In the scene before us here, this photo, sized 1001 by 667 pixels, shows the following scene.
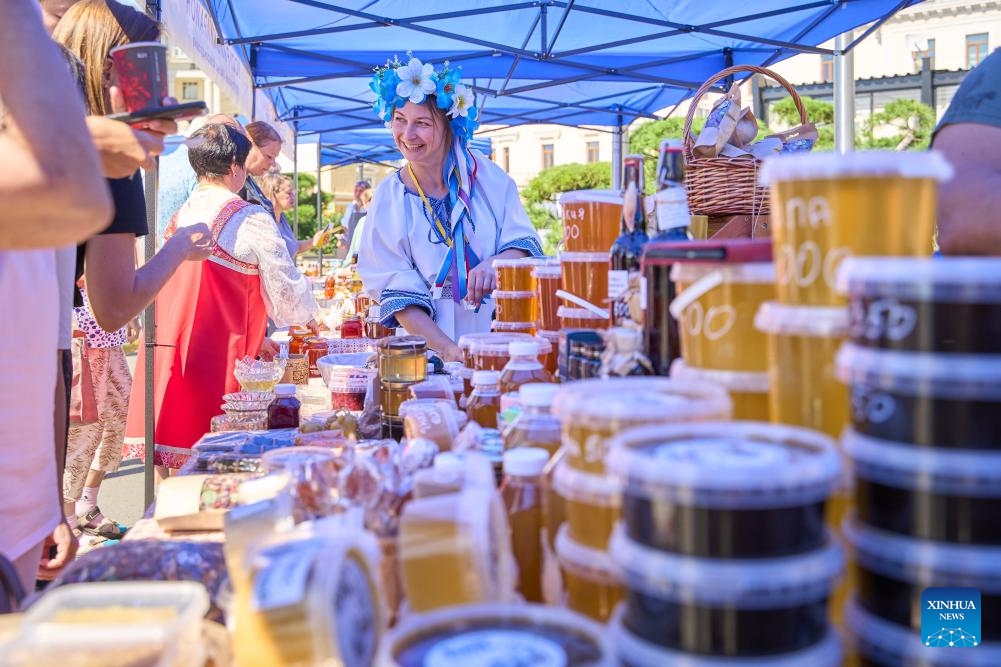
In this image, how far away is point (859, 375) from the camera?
827 mm

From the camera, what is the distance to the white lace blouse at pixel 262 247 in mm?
3777

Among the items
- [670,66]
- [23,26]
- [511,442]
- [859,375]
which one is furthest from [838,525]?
[670,66]

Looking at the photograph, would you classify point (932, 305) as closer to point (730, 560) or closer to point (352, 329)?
point (730, 560)

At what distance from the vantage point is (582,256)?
6.43 feet

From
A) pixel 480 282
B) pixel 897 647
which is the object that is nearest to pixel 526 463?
pixel 897 647

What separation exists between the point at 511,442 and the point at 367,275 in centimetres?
245

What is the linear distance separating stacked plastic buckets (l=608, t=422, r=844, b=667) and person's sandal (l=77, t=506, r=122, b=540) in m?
4.38

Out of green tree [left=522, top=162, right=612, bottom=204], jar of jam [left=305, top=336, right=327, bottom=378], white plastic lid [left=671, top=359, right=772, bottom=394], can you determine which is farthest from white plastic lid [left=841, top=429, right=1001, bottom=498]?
green tree [left=522, top=162, right=612, bottom=204]

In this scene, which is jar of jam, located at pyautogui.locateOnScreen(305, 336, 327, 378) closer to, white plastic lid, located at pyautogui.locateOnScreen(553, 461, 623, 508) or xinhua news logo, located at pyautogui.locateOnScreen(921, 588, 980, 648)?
white plastic lid, located at pyautogui.locateOnScreen(553, 461, 623, 508)

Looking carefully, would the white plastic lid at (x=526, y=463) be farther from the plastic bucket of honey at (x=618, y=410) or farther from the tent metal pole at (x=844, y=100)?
the tent metal pole at (x=844, y=100)

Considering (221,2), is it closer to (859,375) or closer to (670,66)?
(670,66)

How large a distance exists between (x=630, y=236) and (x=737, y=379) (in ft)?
2.28

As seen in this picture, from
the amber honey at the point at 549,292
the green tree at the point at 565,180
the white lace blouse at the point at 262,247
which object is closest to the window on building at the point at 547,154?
the green tree at the point at 565,180

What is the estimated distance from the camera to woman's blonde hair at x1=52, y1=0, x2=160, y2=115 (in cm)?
227
